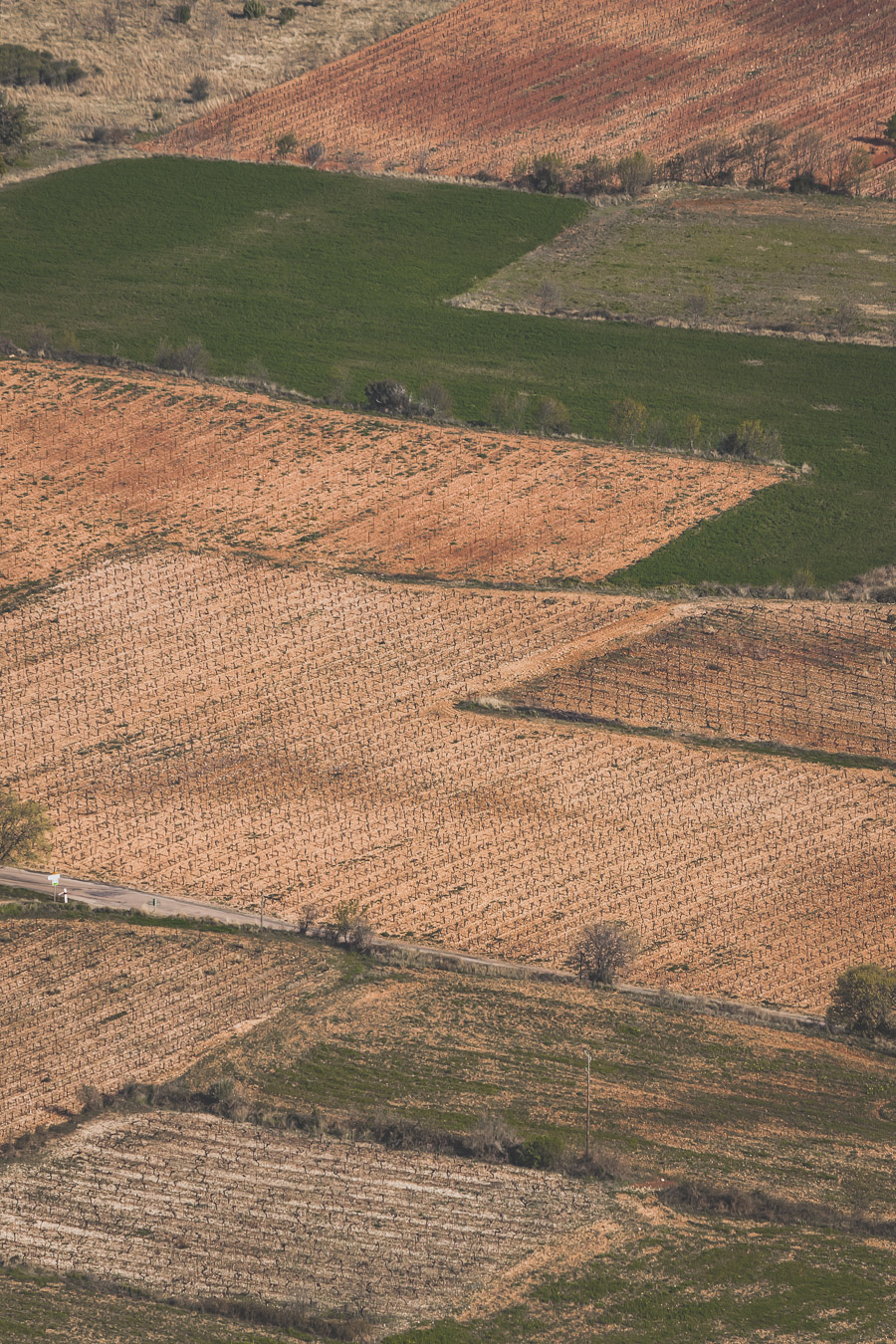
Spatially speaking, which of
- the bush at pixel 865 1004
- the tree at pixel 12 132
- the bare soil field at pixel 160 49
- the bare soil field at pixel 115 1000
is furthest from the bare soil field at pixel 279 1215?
the bare soil field at pixel 160 49

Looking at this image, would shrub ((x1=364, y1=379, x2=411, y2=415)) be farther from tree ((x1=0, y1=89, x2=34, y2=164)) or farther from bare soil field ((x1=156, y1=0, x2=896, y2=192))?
tree ((x1=0, y1=89, x2=34, y2=164))

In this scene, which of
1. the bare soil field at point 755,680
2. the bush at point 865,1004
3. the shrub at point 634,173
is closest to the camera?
the bush at point 865,1004

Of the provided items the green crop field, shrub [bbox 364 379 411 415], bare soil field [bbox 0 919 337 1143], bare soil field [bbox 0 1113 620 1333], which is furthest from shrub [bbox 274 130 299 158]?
bare soil field [bbox 0 1113 620 1333]

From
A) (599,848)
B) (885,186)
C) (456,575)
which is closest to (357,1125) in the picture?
(599,848)

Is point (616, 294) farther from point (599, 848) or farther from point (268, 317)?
point (599, 848)

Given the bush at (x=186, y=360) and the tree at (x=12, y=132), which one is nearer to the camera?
the bush at (x=186, y=360)

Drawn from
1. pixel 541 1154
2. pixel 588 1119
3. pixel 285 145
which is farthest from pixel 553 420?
pixel 541 1154

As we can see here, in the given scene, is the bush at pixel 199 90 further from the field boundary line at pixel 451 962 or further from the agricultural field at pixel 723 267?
the field boundary line at pixel 451 962

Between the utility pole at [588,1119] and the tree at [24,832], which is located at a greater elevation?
the tree at [24,832]
